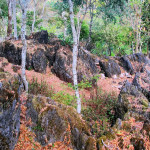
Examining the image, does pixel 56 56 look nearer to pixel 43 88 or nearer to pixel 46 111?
pixel 43 88

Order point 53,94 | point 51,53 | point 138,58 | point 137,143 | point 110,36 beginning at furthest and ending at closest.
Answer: point 110,36 < point 138,58 < point 51,53 < point 53,94 < point 137,143

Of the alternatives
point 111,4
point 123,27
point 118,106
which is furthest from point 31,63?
point 123,27

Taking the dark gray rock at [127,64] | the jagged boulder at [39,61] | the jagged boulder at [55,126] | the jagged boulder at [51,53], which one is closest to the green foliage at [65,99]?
the jagged boulder at [55,126]

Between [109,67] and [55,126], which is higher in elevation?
[109,67]

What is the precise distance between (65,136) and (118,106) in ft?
11.3

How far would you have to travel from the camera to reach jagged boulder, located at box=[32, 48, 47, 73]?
11695 mm

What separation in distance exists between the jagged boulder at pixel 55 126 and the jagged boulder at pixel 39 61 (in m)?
7.15

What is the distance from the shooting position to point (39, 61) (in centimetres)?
1183

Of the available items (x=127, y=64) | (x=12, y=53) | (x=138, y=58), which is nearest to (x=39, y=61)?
(x=12, y=53)

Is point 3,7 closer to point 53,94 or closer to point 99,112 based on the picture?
point 53,94

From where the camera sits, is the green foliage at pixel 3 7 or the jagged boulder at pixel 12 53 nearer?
the jagged boulder at pixel 12 53

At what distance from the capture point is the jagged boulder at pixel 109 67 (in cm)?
1387

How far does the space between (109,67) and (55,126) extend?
417 inches

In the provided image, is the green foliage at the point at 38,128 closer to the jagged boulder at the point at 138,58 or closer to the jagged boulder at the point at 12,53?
the jagged boulder at the point at 12,53
